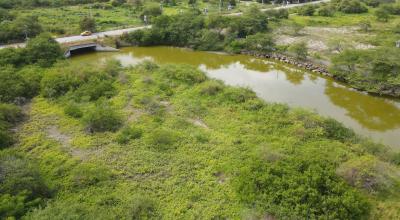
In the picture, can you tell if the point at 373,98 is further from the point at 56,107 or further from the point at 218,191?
the point at 56,107

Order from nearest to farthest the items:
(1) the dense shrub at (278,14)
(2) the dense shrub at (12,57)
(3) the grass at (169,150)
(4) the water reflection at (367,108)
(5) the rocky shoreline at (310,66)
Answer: (3) the grass at (169,150)
(4) the water reflection at (367,108)
(5) the rocky shoreline at (310,66)
(2) the dense shrub at (12,57)
(1) the dense shrub at (278,14)

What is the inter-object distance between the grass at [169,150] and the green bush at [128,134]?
0.26m

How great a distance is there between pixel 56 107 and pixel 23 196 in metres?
11.4

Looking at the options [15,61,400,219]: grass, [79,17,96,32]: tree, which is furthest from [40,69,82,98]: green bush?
[79,17,96,32]: tree

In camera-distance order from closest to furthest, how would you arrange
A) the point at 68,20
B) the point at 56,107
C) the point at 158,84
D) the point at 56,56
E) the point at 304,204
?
the point at 304,204
the point at 56,107
the point at 158,84
the point at 56,56
the point at 68,20

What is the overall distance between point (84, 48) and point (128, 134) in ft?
77.3

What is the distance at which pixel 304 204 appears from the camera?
14.1 metres

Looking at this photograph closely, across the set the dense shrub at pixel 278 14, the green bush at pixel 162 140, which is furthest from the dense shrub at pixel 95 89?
the dense shrub at pixel 278 14

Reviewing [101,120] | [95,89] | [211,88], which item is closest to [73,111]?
[101,120]

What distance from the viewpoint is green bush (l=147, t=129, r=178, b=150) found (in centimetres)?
1984

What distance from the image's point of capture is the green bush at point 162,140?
781 inches

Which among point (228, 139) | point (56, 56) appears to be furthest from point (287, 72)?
point (56, 56)

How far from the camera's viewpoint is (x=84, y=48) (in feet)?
133

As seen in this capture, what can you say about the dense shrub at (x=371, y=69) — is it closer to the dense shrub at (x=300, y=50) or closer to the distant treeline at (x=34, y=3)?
the dense shrub at (x=300, y=50)
